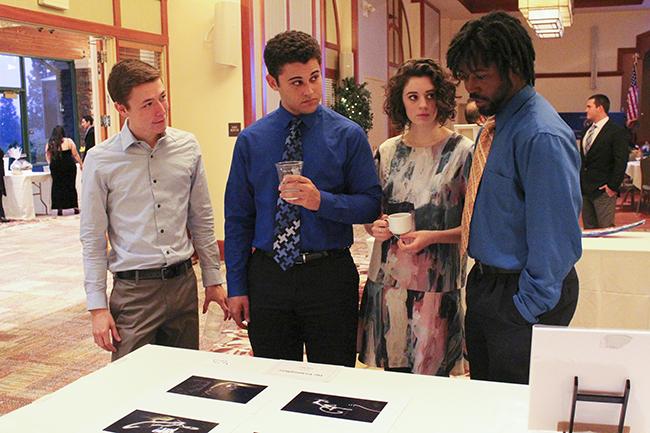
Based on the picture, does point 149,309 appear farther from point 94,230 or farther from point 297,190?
point 297,190

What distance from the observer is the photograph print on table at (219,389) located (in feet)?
5.67

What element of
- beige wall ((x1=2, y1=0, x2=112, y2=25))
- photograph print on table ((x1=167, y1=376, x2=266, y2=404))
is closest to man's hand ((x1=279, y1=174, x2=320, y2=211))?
photograph print on table ((x1=167, y1=376, x2=266, y2=404))

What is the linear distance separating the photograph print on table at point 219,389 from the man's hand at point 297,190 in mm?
619

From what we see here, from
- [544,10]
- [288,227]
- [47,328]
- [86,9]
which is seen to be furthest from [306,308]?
[544,10]

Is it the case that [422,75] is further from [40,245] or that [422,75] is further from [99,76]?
[40,245]

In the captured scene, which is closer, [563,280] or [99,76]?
[563,280]

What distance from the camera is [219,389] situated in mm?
1780

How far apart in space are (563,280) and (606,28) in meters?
16.2

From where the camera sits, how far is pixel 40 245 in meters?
8.92

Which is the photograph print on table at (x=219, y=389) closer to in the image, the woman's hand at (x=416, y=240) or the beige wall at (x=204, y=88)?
the woman's hand at (x=416, y=240)

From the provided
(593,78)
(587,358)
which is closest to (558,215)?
(587,358)

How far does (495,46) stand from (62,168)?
34.8 ft

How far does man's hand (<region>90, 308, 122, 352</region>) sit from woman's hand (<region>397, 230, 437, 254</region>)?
1.07 meters

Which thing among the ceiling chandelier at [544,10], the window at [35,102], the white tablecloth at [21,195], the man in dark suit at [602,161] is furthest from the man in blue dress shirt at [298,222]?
the window at [35,102]
